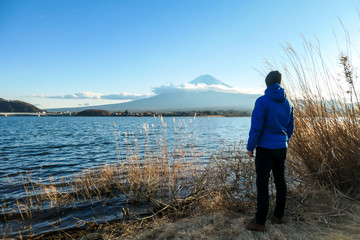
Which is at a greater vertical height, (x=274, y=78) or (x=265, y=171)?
(x=274, y=78)

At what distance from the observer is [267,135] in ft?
10.6

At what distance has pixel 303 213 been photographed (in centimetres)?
376

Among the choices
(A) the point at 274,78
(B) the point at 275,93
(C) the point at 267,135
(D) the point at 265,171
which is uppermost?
(A) the point at 274,78

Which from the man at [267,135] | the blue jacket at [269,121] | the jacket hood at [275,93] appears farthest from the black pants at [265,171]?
the jacket hood at [275,93]

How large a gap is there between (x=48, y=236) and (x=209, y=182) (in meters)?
3.36

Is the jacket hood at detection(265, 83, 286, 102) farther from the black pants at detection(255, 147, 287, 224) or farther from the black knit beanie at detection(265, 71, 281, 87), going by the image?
the black pants at detection(255, 147, 287, 224)

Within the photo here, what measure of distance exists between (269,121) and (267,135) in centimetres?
20

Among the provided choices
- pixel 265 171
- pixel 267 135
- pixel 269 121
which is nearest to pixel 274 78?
pixel 269 121

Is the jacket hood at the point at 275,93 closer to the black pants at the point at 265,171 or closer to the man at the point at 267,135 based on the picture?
the man at the point at 267,135

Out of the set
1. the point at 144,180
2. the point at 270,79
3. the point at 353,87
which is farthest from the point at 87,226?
the point at 353,87

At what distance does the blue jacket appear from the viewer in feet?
10.3

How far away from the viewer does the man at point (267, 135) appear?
125 inches

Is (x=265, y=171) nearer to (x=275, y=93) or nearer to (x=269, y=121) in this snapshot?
(x=269, y=121)

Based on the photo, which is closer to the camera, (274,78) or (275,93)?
(275,93)
